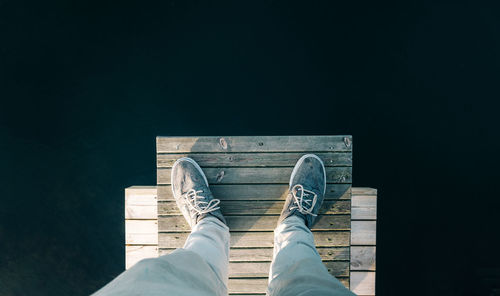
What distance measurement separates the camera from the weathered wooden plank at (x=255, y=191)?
138 cm

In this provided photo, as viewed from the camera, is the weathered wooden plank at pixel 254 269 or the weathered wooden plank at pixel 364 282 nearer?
the weathered wooden plank at pixel 254 269

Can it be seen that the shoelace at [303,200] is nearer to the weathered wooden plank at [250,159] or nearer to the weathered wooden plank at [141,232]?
the weathered wooden plank at [250,159]

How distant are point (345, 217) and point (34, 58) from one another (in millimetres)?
2156

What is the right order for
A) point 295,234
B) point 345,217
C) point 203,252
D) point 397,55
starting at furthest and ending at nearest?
point 397,55 → point 345,217 → point 295,234 → point 203,252

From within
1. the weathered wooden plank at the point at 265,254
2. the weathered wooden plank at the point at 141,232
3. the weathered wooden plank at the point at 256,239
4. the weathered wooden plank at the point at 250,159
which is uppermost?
the weathered wooden plank at the point at 250,159

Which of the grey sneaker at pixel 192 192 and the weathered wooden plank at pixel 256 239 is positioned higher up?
the grey sneaker at pixel 192 192

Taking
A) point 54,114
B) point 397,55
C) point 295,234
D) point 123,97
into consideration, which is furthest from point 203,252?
point 397,55

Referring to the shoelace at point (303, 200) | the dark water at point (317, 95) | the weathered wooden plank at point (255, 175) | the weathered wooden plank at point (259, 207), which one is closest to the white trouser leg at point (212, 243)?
the weathered wooden plank at point (259, 207)

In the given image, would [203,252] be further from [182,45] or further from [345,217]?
[182,45]

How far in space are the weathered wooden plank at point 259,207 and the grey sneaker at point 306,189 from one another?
6 centimetres

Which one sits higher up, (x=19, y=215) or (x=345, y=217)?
(x=19, y=215)

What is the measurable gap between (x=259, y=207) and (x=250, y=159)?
0.25 metres

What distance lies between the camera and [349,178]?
138 cm

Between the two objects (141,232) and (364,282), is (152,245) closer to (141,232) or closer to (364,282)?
(141,232)
